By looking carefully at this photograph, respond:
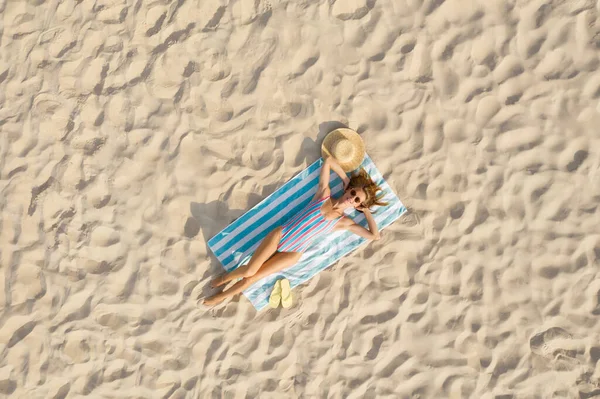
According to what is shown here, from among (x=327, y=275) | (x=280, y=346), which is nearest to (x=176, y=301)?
(x=280, y=346)

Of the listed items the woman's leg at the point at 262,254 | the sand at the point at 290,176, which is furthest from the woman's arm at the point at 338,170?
the woman's leg at the point at 262,254

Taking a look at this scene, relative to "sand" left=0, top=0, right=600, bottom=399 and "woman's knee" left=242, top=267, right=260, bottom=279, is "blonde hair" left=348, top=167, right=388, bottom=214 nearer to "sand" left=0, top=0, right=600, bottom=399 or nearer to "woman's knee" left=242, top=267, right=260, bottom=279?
"sand" left=0, top=0, right=600, bottom=399

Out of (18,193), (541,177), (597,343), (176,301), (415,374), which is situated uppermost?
(18,193)

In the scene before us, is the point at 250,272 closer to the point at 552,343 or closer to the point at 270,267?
the point at 270,267

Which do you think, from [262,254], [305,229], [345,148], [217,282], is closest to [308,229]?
[305,229]

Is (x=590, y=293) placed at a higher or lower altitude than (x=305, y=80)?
lower

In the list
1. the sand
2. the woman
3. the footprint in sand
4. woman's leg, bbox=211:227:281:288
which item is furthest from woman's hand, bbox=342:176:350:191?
the footprint in sand

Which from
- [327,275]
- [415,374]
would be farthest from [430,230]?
[415,374]

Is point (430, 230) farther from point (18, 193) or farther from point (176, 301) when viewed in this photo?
point (18, 193)
